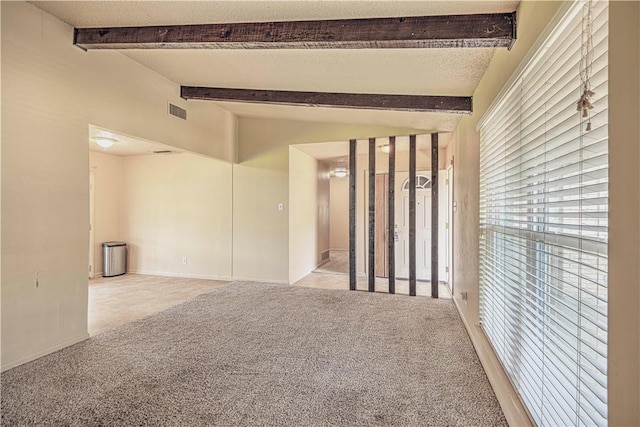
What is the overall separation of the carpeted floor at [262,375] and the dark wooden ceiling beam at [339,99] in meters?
2.42

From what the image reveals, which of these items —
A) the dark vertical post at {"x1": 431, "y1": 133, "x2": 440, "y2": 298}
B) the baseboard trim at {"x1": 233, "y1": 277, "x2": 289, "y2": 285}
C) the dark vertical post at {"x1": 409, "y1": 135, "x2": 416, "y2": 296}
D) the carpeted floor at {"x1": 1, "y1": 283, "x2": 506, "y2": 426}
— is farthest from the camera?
the baseboard trim at {"x1": 233, "y1": 277, "x2": 289, "y2": 285}

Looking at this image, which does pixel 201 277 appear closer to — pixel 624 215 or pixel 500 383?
pixel 500 383

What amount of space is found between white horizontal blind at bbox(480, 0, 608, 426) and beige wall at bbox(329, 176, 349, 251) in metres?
7.78

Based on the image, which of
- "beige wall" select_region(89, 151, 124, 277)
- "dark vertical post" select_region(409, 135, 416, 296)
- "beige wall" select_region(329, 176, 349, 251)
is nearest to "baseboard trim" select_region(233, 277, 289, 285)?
"dark vertical post" select_region(409, 135, 416, 296)

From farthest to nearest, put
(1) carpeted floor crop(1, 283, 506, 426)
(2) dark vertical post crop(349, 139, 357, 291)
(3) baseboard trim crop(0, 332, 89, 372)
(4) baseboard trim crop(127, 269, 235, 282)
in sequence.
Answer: (4) baseboard trim crop(127, 269, 235, 282), (2) dark vertical post crop(349, 139, 357, 291), (3) baseboard trim crop(0, 332, 89, 372), (1) carpeted floor crop(1, 283, 506, 426)

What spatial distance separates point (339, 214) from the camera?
10273mm

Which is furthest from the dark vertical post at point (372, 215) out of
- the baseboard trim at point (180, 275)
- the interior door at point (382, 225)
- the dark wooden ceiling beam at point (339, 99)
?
the baseboard trim at point (180, 275)

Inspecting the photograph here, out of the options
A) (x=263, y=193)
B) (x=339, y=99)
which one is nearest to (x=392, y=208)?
(x=339, y=99)

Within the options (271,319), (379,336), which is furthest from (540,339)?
(271,319)

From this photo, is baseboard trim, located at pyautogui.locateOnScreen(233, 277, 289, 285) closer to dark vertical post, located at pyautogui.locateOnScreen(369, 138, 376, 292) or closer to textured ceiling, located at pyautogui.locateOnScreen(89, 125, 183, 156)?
dark vertical post, located at pyautogui.locateOnScreen(369, 138, 376, 292)

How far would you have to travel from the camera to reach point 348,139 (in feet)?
17.3

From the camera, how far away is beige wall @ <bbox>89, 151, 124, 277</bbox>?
619 cm

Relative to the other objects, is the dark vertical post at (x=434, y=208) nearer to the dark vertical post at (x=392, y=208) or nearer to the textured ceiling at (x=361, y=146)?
the textured ceiling at (x=361, y=146)

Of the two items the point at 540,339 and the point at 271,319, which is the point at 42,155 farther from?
the point at 540,339
